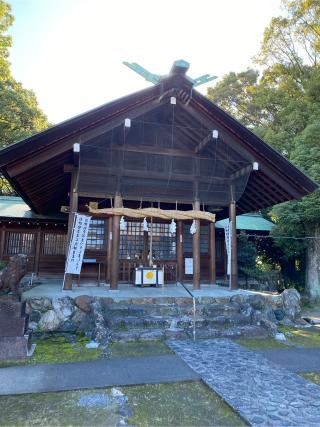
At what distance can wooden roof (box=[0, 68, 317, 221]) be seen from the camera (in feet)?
28.2

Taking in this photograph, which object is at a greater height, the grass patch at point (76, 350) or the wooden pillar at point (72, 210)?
the wooden pillar at point (72, 210)

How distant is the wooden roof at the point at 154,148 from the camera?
861cm

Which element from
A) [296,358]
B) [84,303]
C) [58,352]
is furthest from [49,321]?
[296,358]

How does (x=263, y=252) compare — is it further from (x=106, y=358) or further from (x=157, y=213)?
(x=106, y=358)

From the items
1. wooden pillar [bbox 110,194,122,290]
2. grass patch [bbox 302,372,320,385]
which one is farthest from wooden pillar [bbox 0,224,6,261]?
grass patch [bbox 302,372,320,385]

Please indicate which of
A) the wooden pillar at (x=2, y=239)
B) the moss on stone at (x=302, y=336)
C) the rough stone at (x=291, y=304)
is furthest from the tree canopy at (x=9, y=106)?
the moss on stone at (x=302, y=336)

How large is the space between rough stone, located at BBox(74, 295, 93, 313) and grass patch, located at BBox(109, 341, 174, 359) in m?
1.38

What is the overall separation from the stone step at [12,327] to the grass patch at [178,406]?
→ 103 inches

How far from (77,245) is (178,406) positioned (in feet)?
20.1

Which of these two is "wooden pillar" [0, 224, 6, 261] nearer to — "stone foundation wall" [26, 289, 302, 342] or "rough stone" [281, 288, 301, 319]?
"stone foundation wall" [26, 289, 302, 342]

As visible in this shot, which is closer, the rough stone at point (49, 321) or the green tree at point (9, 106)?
the rough stone at point (49, 321)

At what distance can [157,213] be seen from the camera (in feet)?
33.1

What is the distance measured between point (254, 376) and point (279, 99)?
18062 mm

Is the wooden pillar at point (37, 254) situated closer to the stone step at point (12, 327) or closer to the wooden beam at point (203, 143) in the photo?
the wooden beam at point (203, 143)
